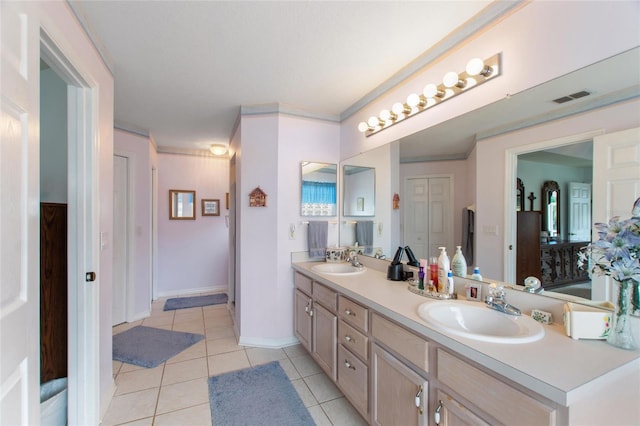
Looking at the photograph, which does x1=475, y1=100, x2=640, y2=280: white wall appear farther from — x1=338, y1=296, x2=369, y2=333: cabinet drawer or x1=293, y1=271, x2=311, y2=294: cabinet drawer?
x1=293, y1=271, x2=311, y2=294: cabinet drawer

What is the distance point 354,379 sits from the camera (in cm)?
170

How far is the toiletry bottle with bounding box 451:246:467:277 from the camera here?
5.42 feet

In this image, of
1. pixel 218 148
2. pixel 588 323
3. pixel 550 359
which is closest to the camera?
pixel 550 359

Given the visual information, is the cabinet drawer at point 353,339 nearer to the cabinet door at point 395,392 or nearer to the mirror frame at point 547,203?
the cabinet door at point 395,392

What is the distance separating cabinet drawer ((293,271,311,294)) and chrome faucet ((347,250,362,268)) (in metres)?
0.45

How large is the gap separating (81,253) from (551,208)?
8.12ft

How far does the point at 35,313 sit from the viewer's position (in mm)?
898

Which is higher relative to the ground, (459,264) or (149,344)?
(459,264)

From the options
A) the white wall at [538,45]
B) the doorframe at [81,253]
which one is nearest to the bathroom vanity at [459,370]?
the white wall at [538,45]

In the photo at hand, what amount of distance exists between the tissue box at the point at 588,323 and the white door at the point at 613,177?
0.12m

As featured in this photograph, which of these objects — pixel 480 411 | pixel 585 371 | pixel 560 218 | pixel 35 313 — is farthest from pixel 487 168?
pixel 35 313

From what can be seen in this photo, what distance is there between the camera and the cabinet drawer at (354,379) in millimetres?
1595

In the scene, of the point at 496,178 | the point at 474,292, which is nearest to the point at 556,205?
the point at 496,178

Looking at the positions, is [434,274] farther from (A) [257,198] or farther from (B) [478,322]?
(A) [257,198]
